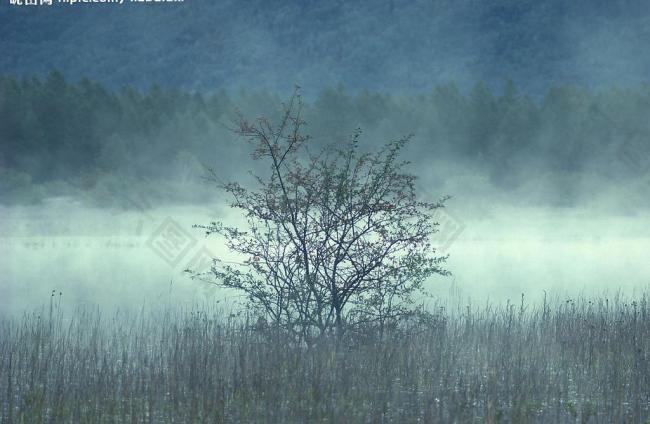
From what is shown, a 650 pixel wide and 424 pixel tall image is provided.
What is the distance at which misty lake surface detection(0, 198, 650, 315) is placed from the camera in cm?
2559

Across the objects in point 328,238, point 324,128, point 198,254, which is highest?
point 324,128

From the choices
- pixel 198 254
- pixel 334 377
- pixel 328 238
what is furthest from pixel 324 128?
pixel 334 377

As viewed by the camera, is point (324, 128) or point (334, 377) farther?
point (324, 128)

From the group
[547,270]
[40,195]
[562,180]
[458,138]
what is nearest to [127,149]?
[40,195]

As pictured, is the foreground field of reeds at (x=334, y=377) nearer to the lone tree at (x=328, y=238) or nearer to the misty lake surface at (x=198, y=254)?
the lone tree at (x=328, y=238)

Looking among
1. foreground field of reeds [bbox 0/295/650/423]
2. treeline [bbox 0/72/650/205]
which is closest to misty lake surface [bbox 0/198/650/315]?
treeline [bbox 0/72/650/205]

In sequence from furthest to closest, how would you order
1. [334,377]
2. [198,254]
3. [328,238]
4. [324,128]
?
[324,128] → [198,254] → [328,238] → [334,377]

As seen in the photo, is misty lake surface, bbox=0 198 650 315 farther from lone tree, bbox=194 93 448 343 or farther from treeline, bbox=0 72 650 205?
lone tree, bbox=194 93 448 343

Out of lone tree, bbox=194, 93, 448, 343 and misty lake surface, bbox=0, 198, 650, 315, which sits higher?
misty lake surface, bbox=0, 198, 650, 315

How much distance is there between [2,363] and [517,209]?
204 feet

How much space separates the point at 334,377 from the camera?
1161 cm

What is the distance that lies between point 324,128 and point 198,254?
90.4 ft

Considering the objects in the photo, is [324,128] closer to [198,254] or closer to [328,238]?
[198,254]

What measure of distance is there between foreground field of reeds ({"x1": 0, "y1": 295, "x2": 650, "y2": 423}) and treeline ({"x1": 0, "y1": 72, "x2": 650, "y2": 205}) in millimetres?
51330
